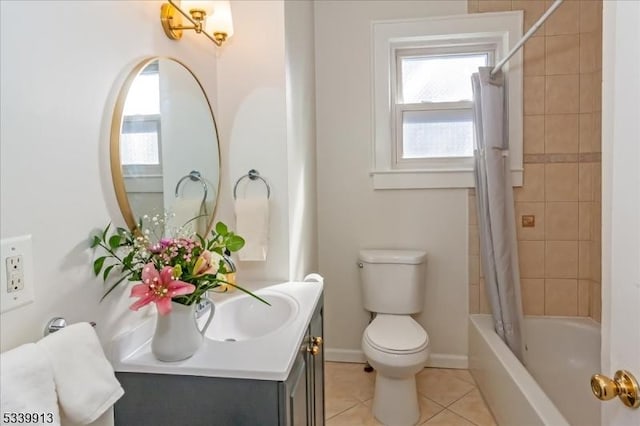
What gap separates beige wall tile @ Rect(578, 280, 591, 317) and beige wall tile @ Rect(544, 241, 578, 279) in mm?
66

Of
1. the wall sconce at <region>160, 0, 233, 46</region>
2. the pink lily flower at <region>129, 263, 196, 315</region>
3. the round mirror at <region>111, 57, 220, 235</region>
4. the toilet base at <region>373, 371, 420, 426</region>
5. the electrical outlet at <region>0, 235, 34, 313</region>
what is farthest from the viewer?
the toilet base at <region>373, 371, 420, 426</region>

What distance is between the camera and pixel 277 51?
176 cm

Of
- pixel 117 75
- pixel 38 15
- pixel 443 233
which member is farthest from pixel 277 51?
pixel 443 233

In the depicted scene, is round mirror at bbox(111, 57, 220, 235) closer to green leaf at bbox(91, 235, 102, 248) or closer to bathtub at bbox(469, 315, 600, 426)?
green leaf at bbox(91, 235, 102, 248)

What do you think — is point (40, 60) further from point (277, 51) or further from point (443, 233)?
point (443, 233)

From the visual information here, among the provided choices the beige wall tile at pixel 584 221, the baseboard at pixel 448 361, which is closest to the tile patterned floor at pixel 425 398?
the baseboard at pixel 448 361

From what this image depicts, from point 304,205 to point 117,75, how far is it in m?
1.24

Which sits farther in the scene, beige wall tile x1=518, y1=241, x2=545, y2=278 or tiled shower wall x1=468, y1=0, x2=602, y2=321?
beige wall tile x1=518, y1=241, x2=545, y2=278

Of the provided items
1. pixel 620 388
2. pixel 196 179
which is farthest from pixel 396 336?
pixel 620 388

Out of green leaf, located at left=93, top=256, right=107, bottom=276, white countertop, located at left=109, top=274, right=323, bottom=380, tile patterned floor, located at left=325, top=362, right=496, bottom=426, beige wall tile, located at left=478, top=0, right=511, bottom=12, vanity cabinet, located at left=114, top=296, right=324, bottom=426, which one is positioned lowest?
tile patterned floor, located at left=325, top=362, right=496, bottom=426

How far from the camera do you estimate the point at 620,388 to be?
0.68 m

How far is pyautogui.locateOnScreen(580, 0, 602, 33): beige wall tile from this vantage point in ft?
7.57

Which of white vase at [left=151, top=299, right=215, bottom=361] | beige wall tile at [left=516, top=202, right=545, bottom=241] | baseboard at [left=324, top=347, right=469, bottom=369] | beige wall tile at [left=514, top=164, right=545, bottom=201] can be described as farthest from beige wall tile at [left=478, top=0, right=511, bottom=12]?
white vase at [left=151, top=299, right=215, bottom=361]

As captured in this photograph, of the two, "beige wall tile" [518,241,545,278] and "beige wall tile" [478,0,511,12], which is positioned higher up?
"beige wall tile" [478,0,511,12]
